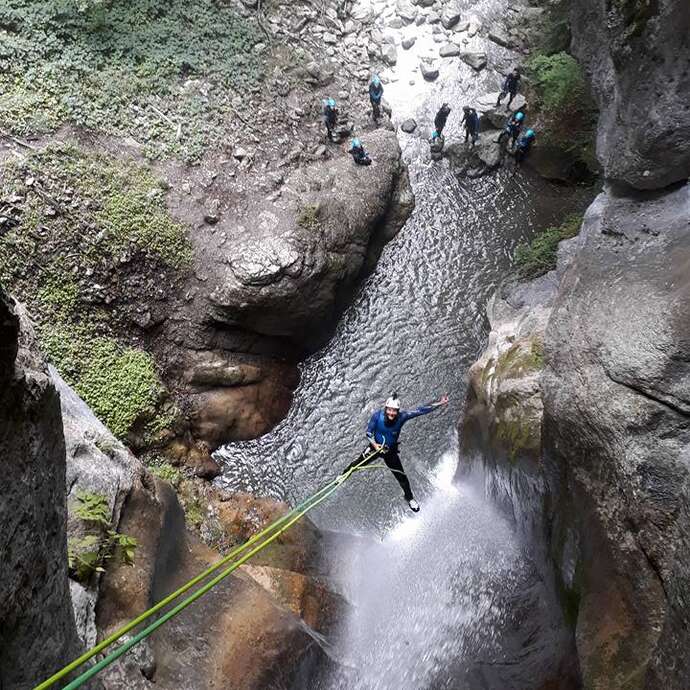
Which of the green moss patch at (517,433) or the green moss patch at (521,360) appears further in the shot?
the green moss patch at (521,360)

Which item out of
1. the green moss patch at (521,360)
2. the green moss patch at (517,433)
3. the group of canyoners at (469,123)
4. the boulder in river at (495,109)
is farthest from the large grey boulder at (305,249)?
the green moss patch at (517,433)

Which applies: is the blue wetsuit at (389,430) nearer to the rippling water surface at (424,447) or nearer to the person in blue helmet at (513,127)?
the rippling water surface at (424,447)

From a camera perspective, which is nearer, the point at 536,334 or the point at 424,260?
the point at 536,334

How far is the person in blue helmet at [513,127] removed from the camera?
13.2m

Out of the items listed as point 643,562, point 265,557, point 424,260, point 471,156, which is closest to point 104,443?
point 265,557

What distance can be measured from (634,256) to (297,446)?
21.2 ft

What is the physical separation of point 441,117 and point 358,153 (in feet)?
8.32

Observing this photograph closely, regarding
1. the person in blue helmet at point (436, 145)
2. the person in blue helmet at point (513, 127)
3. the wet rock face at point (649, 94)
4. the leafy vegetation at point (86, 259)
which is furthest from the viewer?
the person in blue helmet at point (436, 145)

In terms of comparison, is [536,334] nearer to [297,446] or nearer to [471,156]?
[297,446]

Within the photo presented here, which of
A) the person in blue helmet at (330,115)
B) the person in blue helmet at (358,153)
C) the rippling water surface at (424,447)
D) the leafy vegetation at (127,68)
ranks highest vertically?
the leafy vegetation at (127,68)

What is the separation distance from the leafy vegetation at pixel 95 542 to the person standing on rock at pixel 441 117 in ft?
38.0

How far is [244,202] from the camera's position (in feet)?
37.6

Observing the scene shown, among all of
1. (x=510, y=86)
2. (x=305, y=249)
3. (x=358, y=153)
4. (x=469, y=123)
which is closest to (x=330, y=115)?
(x=358, y=153)

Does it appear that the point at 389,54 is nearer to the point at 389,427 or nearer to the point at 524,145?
the point at 524,145
